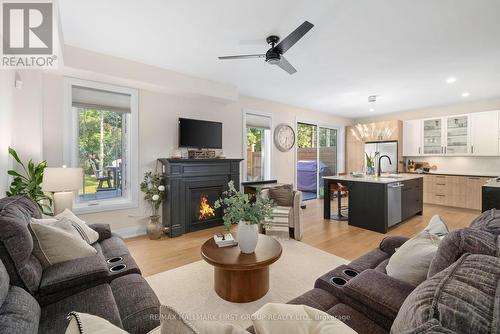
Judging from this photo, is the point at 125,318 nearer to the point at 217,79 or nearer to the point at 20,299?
the point at 20,299

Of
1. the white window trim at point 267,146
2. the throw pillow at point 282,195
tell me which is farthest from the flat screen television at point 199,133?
the throw pillow at point 282,195

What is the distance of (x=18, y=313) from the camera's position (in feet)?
3.22

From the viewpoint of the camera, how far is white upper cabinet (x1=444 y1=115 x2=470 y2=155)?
5.55m

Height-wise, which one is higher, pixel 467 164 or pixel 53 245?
pixel 467 164

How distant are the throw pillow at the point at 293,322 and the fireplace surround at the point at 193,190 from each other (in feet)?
10.6

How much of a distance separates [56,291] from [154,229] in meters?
2.31

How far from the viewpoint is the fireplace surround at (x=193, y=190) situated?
3.75 m

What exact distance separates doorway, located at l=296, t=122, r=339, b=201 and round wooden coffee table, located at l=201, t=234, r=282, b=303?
4.75 m

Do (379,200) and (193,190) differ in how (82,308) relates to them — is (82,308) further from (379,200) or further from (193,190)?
(379,200)

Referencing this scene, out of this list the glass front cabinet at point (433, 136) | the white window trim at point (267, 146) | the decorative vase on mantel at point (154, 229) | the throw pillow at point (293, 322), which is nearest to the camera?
the throw pillow at point (293, 322)

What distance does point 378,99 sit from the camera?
539 cm

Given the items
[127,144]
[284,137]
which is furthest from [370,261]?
[284,137]

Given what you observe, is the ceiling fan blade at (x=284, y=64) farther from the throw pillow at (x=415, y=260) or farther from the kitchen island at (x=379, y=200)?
the kitchen island at (x=379, y=200)

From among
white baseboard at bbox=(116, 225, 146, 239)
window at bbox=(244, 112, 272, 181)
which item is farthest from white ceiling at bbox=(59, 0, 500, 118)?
white baseboard at bbox=(116, 225, 146, 239)
